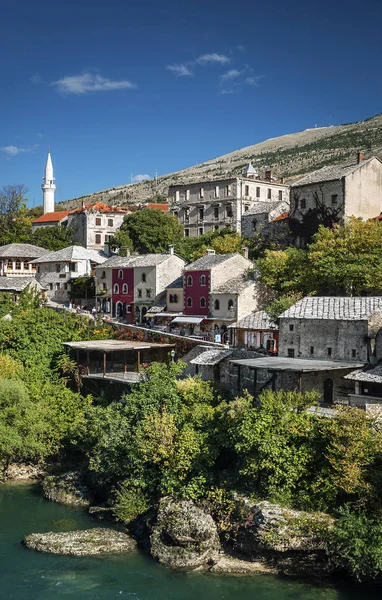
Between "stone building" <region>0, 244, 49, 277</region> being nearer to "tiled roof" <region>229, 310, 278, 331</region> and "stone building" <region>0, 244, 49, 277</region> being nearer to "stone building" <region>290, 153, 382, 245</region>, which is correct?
"stone building" <region>290, 153, 382, 245</region>

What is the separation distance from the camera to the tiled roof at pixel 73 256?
64.2 meters

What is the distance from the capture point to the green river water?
22875 millimetres

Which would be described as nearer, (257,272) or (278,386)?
(278,386)

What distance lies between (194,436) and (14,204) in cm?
6222

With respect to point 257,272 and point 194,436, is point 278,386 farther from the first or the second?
point 257,272

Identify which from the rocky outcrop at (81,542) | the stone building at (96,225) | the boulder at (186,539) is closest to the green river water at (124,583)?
the rocky outcrop at (81,542)

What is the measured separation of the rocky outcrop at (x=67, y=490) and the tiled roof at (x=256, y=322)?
14.1 m

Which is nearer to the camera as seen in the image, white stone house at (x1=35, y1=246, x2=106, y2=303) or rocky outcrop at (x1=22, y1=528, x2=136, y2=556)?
rocky outcrop at (x1=22, y1=528, x2=136, y2=556)

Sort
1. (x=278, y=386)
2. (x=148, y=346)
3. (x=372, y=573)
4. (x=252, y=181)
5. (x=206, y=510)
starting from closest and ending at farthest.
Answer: (x=372, y=573), (x=206, y=510), (x=278, y=386), (x=148, y=346), (x=252, y=181)

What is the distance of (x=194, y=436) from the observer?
96.3 ft

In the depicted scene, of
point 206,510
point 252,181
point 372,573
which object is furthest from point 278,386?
point 252,181

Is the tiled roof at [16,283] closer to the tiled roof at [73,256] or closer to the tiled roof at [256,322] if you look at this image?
the tiled roof at [73,256]

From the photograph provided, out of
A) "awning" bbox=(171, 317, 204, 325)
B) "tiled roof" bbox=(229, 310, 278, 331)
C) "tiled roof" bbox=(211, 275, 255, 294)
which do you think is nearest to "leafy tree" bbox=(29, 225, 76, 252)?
"awning" bbox=(171, 317, 204, 325)

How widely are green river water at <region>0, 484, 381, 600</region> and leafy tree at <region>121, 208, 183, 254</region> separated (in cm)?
3956
